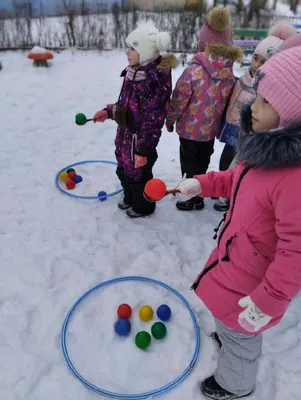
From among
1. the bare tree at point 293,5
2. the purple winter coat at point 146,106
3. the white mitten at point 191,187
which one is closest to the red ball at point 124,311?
the white mitten at point 191,187

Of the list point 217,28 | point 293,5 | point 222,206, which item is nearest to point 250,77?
point 217,28

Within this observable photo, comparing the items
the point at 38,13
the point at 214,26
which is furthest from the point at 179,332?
A: the point at 38,13

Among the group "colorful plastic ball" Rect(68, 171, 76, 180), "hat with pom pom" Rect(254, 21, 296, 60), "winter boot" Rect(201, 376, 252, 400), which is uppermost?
"hat with pom pom" Rect(254, 21, 296, 60)

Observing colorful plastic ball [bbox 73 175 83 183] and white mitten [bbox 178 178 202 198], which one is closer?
white mitten [bbox 178 178 202 198]

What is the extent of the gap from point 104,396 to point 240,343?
2.65 ft

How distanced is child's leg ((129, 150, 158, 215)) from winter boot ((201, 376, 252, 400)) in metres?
1.72

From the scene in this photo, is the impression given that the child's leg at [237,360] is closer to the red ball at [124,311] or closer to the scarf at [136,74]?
the red ball at [124,311]

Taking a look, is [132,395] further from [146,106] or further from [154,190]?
[146,106]

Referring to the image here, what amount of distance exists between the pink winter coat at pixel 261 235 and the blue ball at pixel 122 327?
71 cm

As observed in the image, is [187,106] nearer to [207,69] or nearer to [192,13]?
[207,69]

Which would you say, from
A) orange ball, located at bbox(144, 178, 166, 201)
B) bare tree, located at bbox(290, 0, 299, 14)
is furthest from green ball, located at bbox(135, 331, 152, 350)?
bare tree, located at bbox(290, 0, 299, 14)

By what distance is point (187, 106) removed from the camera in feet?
9.77

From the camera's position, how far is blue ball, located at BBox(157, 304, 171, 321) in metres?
2.33

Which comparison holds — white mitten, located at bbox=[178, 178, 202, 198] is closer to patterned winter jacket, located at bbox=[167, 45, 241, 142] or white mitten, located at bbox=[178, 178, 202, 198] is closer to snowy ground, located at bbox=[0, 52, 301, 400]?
snowy ground, located at bbox=[0, 52, 301, 400]
